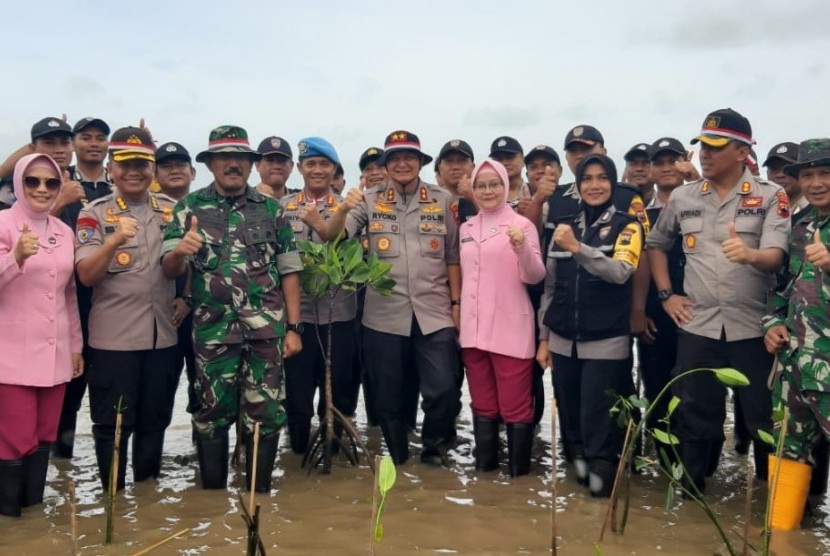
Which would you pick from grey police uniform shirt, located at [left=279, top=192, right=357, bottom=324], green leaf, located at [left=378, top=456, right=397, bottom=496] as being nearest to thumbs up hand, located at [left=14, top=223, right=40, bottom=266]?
grey police uniform shirt, located at [left=279, top=192, right=357, bottom=324]

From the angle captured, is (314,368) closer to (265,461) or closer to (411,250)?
(265,461)

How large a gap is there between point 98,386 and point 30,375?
522 mm

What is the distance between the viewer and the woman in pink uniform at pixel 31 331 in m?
4.84

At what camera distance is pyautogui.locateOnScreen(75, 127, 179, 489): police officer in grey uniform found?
5312 millimetres

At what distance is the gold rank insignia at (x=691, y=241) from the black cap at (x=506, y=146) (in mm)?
2065

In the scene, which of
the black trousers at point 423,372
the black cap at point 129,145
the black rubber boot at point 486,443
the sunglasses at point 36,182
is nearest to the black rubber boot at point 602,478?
the black rubber boot at point 486,443

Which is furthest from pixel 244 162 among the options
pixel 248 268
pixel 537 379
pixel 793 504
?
pixel 793 504

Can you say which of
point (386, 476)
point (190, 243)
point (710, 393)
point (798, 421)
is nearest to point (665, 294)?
point (710, 393)

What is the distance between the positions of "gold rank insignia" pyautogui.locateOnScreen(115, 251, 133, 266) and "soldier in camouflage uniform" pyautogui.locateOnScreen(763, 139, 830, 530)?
14.1 ft

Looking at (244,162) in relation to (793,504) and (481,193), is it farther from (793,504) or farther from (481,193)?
(793,504)

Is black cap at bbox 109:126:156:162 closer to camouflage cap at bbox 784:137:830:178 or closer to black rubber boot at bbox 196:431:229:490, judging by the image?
black rubber boot at bbox 196:431:229:490

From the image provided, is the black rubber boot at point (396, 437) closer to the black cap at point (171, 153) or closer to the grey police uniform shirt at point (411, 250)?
the grey police uniform shirt at point (411, 250)

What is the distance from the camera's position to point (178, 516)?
4988 millimetres

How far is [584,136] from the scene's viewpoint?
260 inches
